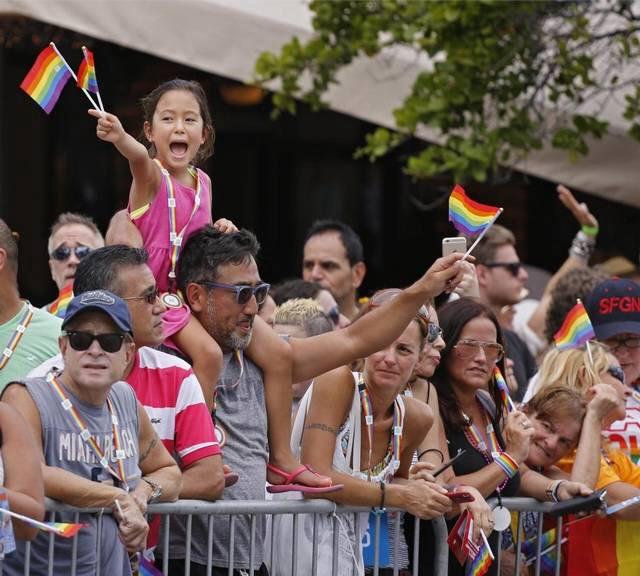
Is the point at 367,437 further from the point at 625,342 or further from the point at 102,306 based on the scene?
the point at 625,342

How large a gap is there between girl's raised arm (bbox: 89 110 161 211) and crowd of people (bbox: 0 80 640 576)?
0.04 feet

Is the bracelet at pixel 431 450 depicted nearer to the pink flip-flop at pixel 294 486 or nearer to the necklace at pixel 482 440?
the necklace at pixel 482 440

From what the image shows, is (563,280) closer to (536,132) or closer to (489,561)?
(536,132)

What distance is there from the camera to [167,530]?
17.1ft

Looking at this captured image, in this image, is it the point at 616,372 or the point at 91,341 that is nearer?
the point at 91,341

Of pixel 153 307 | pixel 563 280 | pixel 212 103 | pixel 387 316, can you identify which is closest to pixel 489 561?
pixel 387 316

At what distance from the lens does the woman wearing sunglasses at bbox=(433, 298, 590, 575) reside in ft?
19.8

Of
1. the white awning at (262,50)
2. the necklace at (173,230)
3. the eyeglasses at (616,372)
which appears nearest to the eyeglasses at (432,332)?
the necklace at (173,230)

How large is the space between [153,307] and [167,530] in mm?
771

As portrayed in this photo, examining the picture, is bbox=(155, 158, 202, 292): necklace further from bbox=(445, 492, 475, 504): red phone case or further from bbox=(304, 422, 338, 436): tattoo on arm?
bbox=(445, 492, 475, 504): red phone case

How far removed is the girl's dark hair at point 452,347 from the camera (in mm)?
6219

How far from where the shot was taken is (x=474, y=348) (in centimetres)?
625

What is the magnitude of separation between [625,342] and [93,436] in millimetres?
3250

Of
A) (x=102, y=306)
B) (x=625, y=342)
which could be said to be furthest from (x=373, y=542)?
(x=625, y=342)
